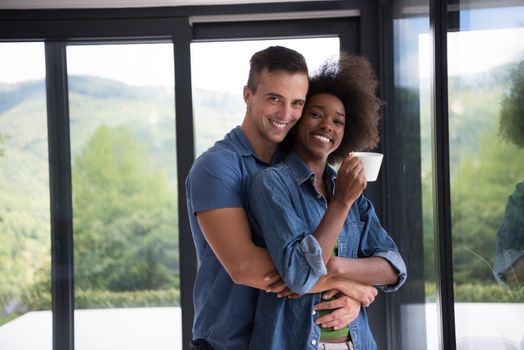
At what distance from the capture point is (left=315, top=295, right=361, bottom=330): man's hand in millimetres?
1438

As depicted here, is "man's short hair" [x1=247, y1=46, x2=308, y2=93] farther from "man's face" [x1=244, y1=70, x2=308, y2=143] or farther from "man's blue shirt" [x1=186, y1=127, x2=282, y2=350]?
"man's blue shirt" [x1=186, y1=127, x2=282, y2=350]

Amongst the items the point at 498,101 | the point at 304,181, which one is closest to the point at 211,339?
the point at 304,181

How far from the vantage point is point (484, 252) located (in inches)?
64.5

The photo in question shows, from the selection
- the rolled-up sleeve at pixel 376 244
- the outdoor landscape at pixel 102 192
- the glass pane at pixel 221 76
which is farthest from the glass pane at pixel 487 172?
the outdoor landscape at pixel 102 192

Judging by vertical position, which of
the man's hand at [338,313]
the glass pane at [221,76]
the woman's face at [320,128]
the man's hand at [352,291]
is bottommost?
the man's hand at [338,313]

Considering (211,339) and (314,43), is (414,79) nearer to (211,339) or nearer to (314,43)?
(314,43)

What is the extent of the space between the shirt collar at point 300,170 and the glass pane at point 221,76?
1530 millimetres

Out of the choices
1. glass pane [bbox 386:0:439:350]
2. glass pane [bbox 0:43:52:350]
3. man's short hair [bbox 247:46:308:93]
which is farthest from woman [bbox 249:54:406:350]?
glass pane [bbox 0:43:52:350]

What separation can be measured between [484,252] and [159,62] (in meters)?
1.94

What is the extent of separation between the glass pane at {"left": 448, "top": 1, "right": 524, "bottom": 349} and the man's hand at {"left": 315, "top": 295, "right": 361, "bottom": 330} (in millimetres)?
382

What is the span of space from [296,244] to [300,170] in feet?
0.78

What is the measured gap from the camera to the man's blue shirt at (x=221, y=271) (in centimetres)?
143

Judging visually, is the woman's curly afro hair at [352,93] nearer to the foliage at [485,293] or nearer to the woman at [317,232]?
the woman at [317,232]

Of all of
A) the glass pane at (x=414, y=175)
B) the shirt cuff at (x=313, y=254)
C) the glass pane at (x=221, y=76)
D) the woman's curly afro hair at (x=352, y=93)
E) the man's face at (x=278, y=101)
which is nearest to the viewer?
the shirt cuff at (x=313, y=254)
